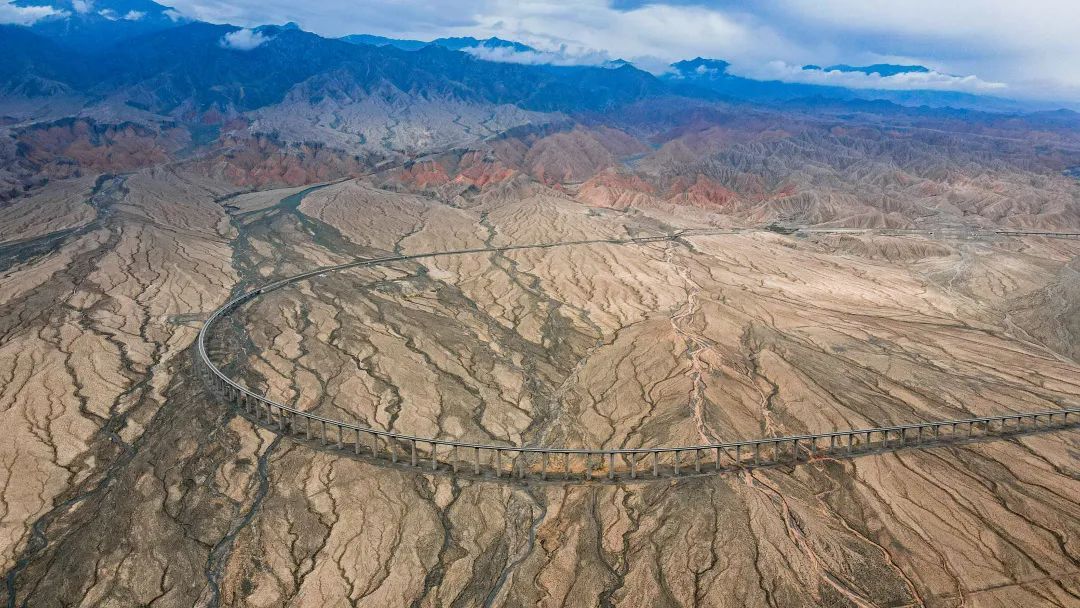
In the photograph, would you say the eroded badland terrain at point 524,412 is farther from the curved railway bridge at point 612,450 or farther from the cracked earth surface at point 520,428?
the curved railway bridge at point 612,450

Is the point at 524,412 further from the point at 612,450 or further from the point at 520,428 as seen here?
the point at 612,450

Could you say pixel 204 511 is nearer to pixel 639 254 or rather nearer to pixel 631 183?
pixel 639 254

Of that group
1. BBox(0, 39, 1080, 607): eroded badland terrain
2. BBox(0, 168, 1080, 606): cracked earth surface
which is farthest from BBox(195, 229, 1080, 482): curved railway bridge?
BBox(0, 168, 1080, 606): cracked earth surface

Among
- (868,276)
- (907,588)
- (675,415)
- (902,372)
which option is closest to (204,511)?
(675,415)

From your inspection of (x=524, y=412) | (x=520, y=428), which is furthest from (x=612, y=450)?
(x=524, y=412)

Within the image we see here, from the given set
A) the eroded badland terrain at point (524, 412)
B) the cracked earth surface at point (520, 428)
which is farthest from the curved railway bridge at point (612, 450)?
the cracked earth surface at point (520, 428)
